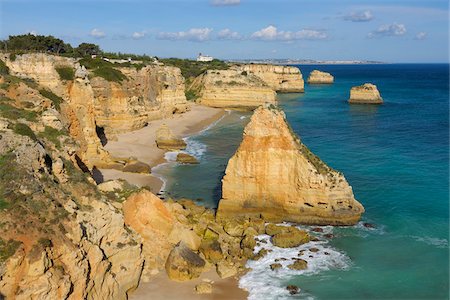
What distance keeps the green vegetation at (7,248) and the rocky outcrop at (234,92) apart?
71.4 metres

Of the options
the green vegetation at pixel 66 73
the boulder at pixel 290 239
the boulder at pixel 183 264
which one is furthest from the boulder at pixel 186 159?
the boulder at pixel 183 264

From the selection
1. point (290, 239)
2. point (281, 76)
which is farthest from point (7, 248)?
point (281, 76)

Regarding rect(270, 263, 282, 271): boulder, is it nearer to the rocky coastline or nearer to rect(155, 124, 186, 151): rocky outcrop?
the rocky coastline

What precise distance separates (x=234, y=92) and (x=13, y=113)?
63103mm

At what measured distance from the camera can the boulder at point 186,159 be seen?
42875mm

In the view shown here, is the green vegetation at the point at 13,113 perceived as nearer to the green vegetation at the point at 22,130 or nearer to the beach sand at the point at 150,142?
the green vegetation at the point at 22,130

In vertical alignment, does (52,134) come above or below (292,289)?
above

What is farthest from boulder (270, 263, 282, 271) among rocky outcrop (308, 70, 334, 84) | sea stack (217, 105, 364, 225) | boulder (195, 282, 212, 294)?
rocky outcrop (308, 70, 334, 84)

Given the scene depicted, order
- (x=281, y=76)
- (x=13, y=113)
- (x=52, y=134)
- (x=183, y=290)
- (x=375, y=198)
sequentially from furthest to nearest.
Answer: (x=281, y=76)
(x=375, y=198)
(x=52, y=134)
(x=13, y=113)
(x=183, y=290)

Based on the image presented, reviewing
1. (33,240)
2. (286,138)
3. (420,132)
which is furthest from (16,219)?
(420,132)

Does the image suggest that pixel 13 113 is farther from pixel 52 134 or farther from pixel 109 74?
pixel 109 74

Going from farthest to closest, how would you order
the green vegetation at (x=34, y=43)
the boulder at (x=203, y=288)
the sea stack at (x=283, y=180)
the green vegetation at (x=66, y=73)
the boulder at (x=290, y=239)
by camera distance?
1. the green vegetation at (x=34, y=43)
2. the green vegetation at (x=66, y=73)
3. the sea stack at (x=283, y=180)
4. the boulder at (x=290, y=239)
5. the boulder at (x=203, y=288)

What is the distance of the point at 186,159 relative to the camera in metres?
43.0

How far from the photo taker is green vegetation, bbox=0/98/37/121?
23.6m
